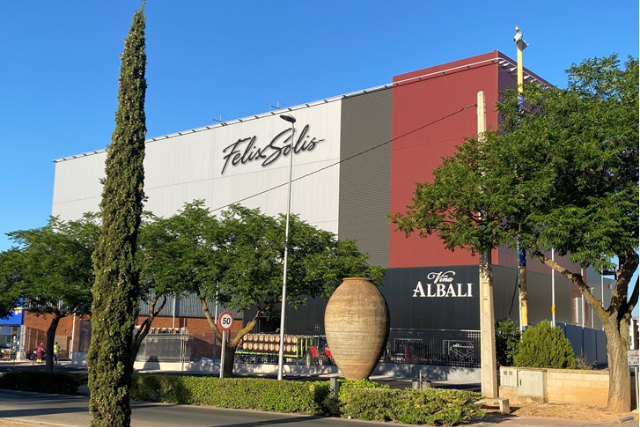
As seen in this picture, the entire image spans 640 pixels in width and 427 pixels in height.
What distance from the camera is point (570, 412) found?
19281 mm

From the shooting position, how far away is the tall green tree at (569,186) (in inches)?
703

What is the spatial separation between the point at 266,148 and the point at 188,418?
1533 inches

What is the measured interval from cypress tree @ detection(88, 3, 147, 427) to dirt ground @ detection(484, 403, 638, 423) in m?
12.2

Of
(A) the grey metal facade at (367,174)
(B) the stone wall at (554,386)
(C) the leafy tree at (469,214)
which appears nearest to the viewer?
(C) the leafy tree at (469,214)

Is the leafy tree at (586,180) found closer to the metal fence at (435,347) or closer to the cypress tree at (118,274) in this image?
the cypress tree at (118,274)

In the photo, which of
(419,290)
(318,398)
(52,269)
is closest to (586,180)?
(318,398)

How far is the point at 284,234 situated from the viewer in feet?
87.2

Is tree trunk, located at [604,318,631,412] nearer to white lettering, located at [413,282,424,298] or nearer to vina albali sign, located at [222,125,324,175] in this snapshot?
white lettering, located at [413,282,424,298]

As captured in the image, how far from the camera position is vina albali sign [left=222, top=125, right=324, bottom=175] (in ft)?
174

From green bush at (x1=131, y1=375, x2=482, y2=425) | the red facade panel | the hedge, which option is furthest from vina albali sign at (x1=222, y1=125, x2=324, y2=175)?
green bush at (x1=131, y1=375, x2=482, y2=425)

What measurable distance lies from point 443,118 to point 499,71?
186 inches

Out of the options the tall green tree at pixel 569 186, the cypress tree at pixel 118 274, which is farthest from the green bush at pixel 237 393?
the cypress tree at pixel 118 274

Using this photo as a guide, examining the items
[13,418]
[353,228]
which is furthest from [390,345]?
[13,418]

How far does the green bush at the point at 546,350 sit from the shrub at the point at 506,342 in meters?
9.49
